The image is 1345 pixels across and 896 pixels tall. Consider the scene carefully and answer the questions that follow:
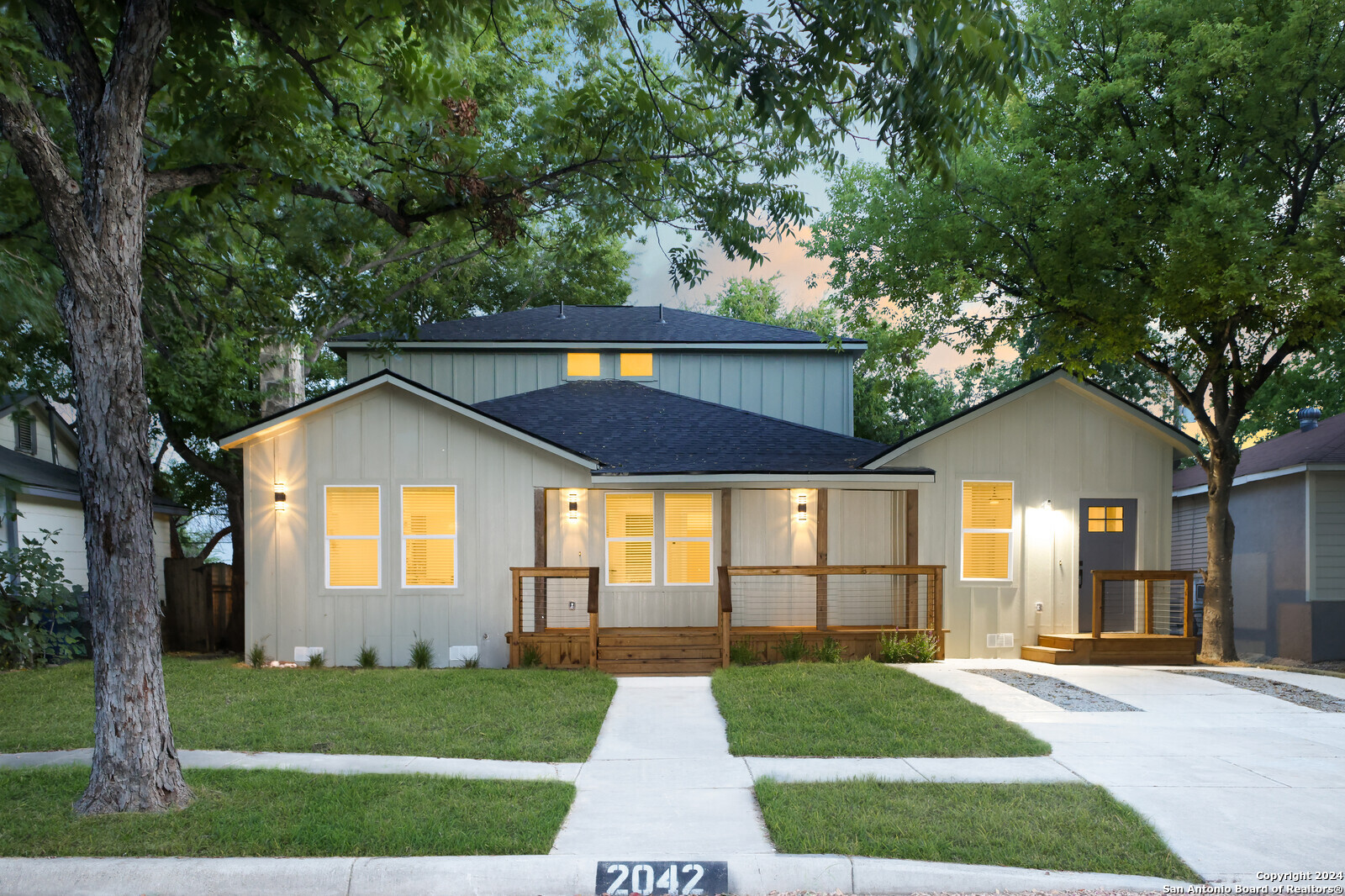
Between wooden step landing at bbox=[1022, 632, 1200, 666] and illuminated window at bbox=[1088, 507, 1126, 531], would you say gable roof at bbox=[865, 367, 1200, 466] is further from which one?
wooden step landing at bbox=[1022, 632, 1200, 666]

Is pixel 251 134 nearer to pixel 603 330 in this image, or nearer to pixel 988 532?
pixel 988 532

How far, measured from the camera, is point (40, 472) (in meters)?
15.1

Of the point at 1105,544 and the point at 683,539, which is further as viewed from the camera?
the point at 683,539

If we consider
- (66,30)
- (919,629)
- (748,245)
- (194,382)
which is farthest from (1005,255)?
(194,382)

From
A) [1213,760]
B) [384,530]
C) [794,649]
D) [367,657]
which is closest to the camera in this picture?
[1213,760]

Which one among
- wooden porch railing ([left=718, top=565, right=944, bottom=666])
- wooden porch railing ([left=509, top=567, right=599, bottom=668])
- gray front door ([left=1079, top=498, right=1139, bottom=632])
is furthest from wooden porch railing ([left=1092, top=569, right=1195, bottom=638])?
wooden porch railing ([left=509, top=567, right=599, bottom=668])

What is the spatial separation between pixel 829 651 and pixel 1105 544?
15.7 feet

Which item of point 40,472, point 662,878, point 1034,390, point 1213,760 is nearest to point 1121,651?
point 1034,390

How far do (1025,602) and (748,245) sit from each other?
651cm

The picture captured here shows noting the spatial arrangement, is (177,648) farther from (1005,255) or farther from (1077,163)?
(1077,163)

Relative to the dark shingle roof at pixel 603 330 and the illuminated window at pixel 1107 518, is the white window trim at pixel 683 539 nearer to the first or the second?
the dark shingle roof at pixel 603 330

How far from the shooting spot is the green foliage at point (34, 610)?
471 inches

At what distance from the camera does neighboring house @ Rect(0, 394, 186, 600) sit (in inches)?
547

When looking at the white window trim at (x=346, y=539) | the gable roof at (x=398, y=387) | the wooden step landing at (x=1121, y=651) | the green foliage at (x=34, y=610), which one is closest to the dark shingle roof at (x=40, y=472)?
the green foliage at (x=34, y=610)
